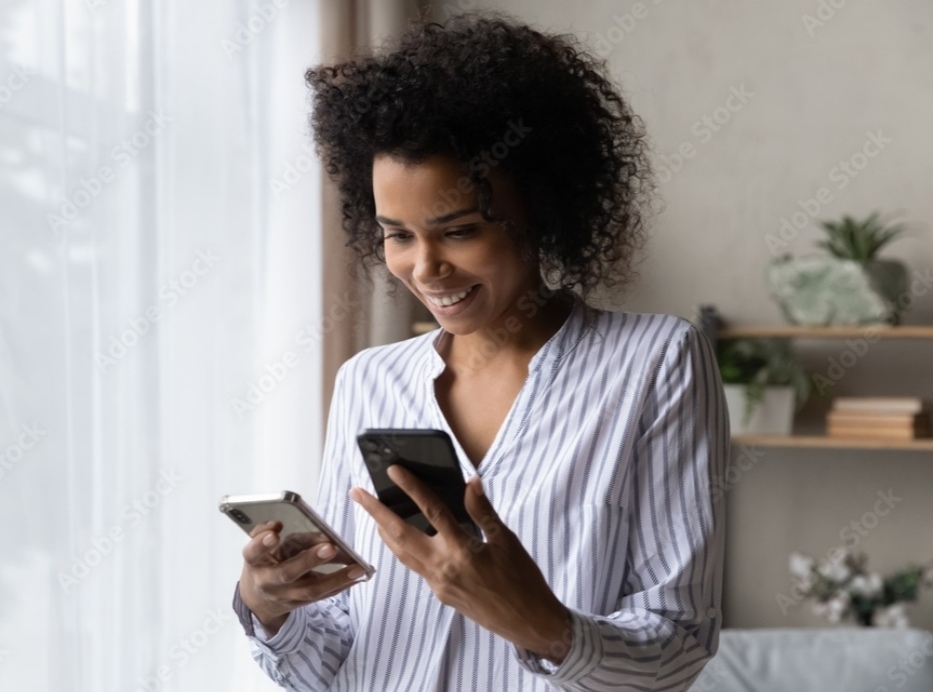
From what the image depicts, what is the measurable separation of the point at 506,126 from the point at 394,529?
480mm

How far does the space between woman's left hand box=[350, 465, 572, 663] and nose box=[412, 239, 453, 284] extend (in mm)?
260

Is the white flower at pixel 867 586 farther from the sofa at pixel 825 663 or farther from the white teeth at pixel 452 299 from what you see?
the white teeth at pixel 452 299

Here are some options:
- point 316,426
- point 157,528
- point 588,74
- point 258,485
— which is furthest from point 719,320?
point 588,74

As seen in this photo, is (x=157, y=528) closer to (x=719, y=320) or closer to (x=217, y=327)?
(x=217, y=327)

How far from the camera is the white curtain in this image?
68.9 inches

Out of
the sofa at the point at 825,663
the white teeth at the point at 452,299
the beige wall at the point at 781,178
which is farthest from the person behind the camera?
the beige wall at the point at 781,178

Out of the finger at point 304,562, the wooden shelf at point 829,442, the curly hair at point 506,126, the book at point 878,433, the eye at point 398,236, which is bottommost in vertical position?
the wooden shelf at point 829,442

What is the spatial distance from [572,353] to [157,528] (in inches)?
43.6

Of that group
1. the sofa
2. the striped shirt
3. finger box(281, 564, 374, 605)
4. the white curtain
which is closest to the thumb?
the striped shirt

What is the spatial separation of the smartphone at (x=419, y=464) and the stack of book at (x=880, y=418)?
2.23m

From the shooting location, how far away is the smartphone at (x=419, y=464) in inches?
41.1

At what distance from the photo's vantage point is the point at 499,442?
1.27 meters

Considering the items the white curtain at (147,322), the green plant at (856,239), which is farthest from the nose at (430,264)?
the green plant at (856,239)

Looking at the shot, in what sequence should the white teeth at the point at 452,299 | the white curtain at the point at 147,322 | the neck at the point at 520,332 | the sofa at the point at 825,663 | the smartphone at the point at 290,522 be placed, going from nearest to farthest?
the smartphone at the point at 290,522
the white teeth at the point at 452,299
the neck at the point at 520,332
the white curtain at the point at 147,322
the sofa at the point at 825,663
